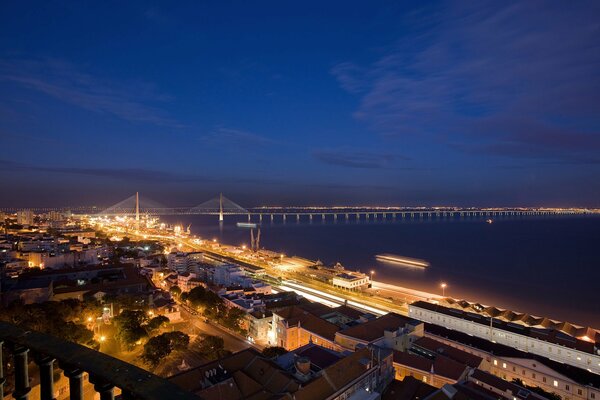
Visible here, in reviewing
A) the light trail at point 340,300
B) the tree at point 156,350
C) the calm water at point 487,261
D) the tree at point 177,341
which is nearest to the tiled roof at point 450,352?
the light trail at point 340,300

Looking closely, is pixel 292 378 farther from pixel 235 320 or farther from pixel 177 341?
pixel 235 320

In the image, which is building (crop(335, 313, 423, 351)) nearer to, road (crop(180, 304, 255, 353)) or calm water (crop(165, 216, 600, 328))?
road (crop(180, 304, 255, 353))

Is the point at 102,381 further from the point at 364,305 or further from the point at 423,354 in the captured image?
the point at 364,305

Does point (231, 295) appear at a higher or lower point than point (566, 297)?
higher

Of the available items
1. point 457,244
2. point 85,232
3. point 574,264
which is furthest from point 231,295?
point 457,244

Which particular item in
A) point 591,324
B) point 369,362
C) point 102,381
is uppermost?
point 102,381

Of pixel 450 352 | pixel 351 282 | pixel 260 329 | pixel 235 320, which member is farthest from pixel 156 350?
pixel 351 282
